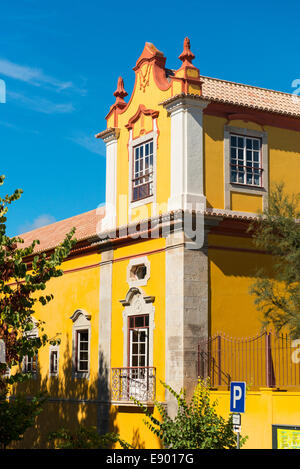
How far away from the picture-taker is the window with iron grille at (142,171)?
72.0 ft

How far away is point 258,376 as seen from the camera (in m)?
19.6

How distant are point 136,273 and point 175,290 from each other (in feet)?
8.34

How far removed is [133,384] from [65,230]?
31.6 ft

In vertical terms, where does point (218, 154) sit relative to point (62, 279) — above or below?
above

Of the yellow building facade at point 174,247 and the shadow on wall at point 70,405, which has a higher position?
the yellow building facade at point 174,247

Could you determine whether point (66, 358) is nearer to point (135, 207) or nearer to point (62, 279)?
point (62, 279)

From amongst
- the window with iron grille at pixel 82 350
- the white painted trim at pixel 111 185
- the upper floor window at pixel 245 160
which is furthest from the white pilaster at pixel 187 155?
the window with iron grille at pixel 82 350

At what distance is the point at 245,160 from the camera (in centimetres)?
2150

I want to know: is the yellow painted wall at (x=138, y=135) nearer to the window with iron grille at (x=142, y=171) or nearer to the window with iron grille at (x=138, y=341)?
the window with iron grille at (x=142, y=171)

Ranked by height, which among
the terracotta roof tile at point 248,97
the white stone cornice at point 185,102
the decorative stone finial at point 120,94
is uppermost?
the decorative stone finial at point 120,94

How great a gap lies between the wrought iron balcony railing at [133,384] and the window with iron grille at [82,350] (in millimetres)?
2352

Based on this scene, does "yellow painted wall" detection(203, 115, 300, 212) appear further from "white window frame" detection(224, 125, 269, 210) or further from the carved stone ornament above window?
the carved stone ornament above window

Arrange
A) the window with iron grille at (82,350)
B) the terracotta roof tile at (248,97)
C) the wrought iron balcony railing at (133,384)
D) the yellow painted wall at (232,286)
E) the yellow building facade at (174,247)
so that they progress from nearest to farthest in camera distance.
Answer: the yellow building facade at (174,247) < the yellow painted wall at (232,286) < the wrought iron balcony railing at (133,384) < the terracotta roof tile at (248,97) < the window with iron grille at (82,350)
